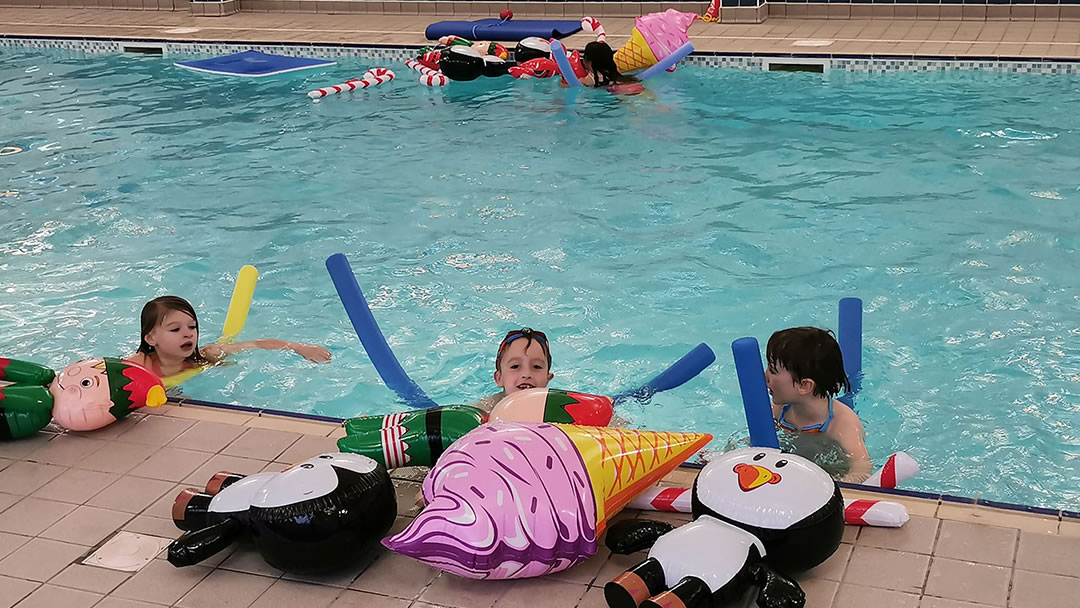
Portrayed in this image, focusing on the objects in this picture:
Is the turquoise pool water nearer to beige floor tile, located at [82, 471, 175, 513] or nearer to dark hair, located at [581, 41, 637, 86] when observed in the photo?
dark hair, located at [581, 41, 637, 86]

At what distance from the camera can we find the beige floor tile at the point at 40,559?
287 cm

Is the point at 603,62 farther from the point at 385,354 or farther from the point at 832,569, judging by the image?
the point at 832,569

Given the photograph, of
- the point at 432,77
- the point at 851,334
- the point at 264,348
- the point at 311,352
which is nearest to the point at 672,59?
the point at 432,77

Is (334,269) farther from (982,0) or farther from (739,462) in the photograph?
(982,0)

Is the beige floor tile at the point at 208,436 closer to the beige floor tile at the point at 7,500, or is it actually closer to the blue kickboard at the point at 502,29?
the beige floor tile at the point at 7,500

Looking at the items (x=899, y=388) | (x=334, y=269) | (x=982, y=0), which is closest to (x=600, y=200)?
(x=899, y=388)

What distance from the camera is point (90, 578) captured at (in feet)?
9.33

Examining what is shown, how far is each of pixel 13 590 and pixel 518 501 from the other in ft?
4.20

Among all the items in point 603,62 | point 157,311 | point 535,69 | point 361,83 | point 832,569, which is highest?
point 603,62

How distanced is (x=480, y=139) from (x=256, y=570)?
6.06 m

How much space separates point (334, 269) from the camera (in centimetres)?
390

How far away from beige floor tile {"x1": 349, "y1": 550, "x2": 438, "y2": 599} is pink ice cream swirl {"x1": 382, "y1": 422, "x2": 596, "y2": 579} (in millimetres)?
143

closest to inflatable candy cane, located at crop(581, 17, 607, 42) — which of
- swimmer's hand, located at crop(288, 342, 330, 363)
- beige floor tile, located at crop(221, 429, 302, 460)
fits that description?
swimmer's hand, located at crop(288, 342, 330, 363)

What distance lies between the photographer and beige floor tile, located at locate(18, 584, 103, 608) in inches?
108
